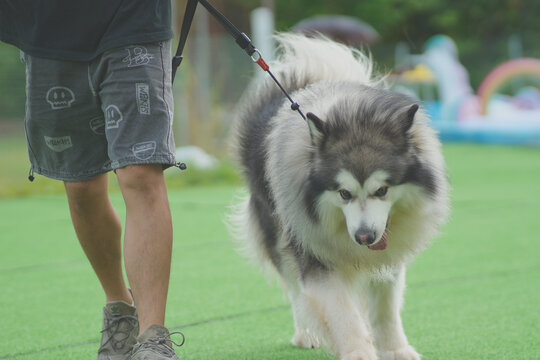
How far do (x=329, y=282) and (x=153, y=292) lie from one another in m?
0.63

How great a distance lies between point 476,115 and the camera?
51.4 feet

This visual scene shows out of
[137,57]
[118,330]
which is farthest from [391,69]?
[118,330]

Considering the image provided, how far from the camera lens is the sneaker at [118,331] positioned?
102 inches

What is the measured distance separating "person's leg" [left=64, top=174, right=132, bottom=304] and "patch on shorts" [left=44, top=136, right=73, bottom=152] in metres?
0.13

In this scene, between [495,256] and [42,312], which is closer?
[42,312]

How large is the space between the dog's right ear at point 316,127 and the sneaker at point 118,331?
0.95m

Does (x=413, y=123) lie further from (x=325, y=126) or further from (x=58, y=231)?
(x=58, y=231)

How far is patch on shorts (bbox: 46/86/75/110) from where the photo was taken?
2.44 metres

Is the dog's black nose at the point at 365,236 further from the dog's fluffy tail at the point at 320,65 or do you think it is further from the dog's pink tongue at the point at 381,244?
the dog's fluffy tail at the point at 320,65

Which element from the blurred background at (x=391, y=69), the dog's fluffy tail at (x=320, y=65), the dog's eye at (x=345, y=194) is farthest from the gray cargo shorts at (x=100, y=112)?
the blurred background at (x=391, y=69)

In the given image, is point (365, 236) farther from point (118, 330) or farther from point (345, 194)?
point (118, 330)

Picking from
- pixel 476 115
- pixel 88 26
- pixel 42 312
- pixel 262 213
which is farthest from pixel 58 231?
pixel 476 115

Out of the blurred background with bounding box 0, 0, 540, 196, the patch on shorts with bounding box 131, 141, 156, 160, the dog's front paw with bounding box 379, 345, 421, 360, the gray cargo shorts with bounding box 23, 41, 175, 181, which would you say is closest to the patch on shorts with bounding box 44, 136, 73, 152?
the gray cargo shorts with bounding box 23, 41, 175, 181

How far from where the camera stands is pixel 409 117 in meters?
2.43
